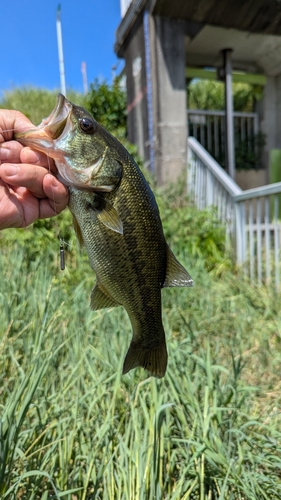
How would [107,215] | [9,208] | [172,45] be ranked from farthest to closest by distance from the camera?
[172,45], [9,208], [107,215]

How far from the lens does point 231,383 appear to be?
2000 millimetres

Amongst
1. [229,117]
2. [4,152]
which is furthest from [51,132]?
[229,117]

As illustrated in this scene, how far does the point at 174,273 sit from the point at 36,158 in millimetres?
604

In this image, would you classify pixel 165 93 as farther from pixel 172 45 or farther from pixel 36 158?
pixel 36 158

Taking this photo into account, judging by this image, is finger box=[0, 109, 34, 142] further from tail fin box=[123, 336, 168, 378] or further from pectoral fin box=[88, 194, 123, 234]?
tail fin box=[123, 336, 168, 378]

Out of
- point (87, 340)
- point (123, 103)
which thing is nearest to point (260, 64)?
point (123, 103)

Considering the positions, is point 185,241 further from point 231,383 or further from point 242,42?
point 242,42

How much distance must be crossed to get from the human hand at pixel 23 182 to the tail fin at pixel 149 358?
0.58 metres

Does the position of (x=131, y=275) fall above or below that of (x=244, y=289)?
above

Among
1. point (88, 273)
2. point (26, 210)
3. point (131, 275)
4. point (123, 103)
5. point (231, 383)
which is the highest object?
point (123, 103)

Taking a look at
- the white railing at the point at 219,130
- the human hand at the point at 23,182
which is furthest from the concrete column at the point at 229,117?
the human hand at the point at 23,182

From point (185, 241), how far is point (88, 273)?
1.60 meters

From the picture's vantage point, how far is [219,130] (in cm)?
720

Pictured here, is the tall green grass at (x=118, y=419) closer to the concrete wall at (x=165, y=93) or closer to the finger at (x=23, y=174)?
the finger at (x=23, y=174)
